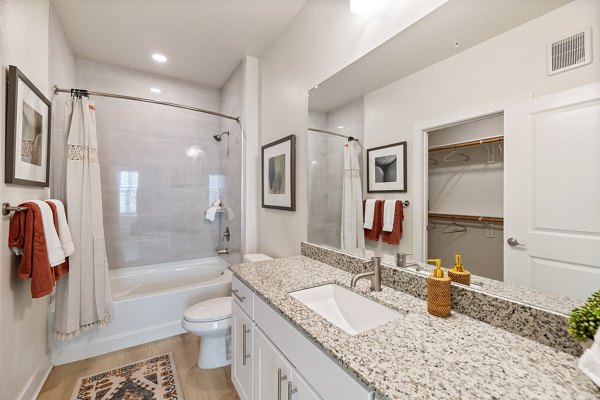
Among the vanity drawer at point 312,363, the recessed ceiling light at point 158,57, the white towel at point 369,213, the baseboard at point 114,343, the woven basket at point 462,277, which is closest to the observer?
the vanity drawer at point 312,363

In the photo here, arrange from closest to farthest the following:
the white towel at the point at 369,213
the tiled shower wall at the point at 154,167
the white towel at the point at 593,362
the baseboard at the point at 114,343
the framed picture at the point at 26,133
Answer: the white towel at the point at 593,362 < the framed picture at the point at 26,133 < the white towel at the point at 369,213 < the baseboard at the point at 114,343 < the tiled shower wall at the point at 154,167

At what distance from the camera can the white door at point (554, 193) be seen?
2.17 feet

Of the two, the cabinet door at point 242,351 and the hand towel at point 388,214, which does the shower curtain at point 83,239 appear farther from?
the hand towel at point 388,214

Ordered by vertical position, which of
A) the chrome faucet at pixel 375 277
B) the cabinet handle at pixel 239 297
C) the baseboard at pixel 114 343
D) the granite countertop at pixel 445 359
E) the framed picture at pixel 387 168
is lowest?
the baseboard at pixel 114 343

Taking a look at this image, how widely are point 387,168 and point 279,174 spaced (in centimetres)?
106

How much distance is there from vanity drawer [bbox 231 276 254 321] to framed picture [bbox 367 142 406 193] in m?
0.83

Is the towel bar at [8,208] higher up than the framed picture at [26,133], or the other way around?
the framed picture at [26,133]

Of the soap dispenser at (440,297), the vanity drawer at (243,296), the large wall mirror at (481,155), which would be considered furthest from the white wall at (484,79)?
the vanity drawer at (243,296)

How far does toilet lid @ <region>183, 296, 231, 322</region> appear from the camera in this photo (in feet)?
5.81

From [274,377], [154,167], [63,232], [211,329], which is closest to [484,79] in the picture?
[274,377]

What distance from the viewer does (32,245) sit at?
132cm

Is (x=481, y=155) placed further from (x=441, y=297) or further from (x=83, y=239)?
(x=83, y=239)

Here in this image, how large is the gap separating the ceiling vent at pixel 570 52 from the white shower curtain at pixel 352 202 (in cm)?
81

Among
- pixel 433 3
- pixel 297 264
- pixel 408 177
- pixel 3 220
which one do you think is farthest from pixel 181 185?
pixel 433 3
